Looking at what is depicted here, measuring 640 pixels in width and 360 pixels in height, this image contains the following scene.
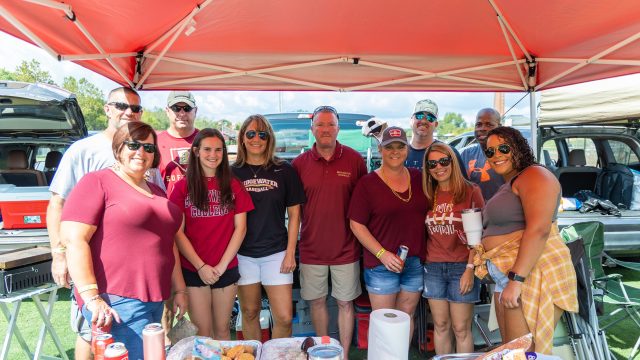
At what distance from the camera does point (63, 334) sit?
3.54 metres

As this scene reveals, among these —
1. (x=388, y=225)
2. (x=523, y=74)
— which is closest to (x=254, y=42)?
(x=388, y=225)

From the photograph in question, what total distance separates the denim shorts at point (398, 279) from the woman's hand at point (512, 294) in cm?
60

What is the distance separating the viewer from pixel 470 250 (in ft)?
8.08

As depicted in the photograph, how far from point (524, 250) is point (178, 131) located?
2.42m

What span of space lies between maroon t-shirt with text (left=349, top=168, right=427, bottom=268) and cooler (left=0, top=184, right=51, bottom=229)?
128 inches

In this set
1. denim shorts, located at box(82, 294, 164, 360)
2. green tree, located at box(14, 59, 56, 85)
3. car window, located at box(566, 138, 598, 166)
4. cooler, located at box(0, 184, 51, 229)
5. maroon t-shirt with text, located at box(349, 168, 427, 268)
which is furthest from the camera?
green tree, located at box(14, 59, 56, 85)

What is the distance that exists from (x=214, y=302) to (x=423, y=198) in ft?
4.83

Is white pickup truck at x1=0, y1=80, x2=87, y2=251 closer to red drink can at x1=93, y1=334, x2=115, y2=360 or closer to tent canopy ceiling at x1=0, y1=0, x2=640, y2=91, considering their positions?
tent canopy ceiling at x1=0, y1=0, x2=640, y2=91

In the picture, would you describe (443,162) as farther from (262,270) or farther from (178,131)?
(178,131)

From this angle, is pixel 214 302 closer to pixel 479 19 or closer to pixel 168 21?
pixel 168 21

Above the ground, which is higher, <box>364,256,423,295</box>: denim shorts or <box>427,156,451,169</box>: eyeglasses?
<box>427,156,451,169</box>: eyeglasses

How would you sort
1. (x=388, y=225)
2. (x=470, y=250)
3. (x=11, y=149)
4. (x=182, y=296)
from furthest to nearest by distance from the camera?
(x=11, y=149)
(x=388, y=225)
(x=470, y=250)
(x=182, y=296)

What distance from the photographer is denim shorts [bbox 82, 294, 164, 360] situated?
6.04 ft

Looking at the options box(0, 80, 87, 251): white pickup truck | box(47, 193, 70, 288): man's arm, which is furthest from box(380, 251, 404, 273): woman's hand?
box(0, 80, 87, 251): white pickup truck
